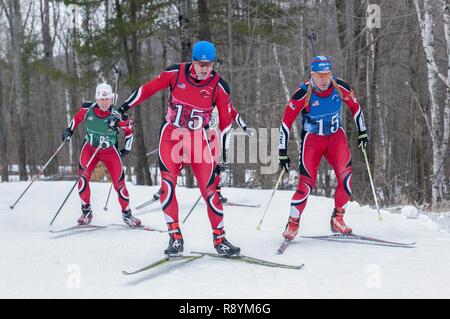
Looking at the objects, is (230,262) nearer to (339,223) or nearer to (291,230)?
(291,230)

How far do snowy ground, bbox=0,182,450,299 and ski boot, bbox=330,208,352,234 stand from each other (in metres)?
0.27

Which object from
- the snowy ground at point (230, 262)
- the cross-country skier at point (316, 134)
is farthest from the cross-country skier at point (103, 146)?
the cross-country skier at point (316, 134)

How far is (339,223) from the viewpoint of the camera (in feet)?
21.4

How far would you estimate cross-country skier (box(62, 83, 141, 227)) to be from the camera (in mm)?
7805

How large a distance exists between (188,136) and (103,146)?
8.84 feet

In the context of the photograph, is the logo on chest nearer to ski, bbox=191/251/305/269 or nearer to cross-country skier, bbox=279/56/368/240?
cross-country skier, bbox=279/56/368/240

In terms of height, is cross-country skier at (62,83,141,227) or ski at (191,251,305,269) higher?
cross-country skier at (62,83,141,227)

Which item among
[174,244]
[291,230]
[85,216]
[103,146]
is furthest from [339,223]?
[85,216]

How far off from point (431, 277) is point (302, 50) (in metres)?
12.2

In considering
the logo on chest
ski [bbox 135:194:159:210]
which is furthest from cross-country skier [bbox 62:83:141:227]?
the logo on chest

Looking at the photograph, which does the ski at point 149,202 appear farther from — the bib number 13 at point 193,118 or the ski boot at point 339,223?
the bib number 13 at point 193,118

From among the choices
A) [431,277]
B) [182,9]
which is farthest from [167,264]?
[182,9]

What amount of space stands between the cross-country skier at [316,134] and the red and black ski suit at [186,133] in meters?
0.99

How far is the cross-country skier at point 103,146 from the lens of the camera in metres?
7.80
